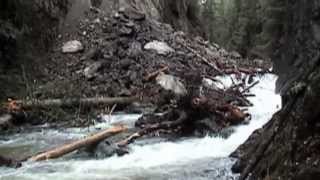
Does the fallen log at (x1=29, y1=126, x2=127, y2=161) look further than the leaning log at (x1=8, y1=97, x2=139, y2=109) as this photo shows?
No

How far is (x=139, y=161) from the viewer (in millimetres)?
10430

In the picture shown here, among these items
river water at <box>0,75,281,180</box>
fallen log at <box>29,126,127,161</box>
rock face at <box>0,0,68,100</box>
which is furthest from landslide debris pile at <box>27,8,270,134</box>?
fallen log at <box>29,126,127,161</box>

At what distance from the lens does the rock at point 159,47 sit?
69.8 feet

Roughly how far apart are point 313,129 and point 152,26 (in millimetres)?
17564

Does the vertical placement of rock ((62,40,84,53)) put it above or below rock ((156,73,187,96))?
above

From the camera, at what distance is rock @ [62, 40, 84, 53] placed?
20.9 m

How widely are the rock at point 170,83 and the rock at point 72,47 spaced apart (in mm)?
4029

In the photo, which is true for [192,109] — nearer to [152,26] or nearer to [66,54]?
[66,54]

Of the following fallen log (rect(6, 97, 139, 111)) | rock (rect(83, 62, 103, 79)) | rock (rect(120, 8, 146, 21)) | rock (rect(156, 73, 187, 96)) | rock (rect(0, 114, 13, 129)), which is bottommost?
rock (rect(0, 114, 13, 129))

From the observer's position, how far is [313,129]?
6.24 metres

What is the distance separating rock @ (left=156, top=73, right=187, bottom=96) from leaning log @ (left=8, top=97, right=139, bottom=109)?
132 centimetres

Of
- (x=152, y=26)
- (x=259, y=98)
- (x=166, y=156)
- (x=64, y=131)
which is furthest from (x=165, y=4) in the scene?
(x=166, y=156)

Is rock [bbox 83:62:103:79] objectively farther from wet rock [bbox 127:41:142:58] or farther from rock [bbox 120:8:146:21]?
rock [bbox 120:8:146:21]

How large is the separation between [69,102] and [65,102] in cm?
11
